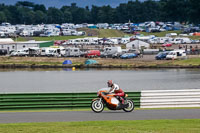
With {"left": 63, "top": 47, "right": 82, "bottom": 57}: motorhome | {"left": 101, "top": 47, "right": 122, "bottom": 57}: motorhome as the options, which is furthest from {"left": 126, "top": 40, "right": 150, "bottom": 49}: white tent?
{"left": 63, "top": 47, "right": 82, "bottom": 57}: motorhome

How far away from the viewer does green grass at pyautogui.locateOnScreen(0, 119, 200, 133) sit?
67.4 feet

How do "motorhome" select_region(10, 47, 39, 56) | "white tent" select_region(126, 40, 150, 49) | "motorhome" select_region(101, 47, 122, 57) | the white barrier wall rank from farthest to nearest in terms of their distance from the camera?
"white tent" select_region(126, 40, 150, 49)
"motorhome" select_region(10, 47, 39, 56)
"motorhome" select_region(101, 47, 122, 57)
the white barrier wall

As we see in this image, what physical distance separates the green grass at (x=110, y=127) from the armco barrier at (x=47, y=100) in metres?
6.28

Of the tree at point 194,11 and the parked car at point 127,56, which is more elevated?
the tree at point 194,11

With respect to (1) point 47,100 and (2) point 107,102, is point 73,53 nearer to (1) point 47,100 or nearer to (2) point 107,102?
(1) point 47,100

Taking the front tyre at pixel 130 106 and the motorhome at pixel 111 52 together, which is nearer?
the front tyre at pixel 130 106

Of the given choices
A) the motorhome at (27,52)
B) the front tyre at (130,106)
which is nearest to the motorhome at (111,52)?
the motorhome at (27,52)

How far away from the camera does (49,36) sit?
168625mm

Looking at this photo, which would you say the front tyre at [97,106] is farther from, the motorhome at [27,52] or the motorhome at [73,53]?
the motorhome at [27,52]

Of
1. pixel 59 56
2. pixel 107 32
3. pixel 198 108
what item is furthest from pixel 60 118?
pixel 107 32

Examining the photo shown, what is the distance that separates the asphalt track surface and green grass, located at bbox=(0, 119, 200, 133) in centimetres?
164

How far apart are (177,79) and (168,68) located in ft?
61.9

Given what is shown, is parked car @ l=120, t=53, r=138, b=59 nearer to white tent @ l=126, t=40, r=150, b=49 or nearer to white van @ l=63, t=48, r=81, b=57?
white van @ l=63, t=48, r=81, b=57

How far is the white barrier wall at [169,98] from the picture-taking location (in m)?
29.7
